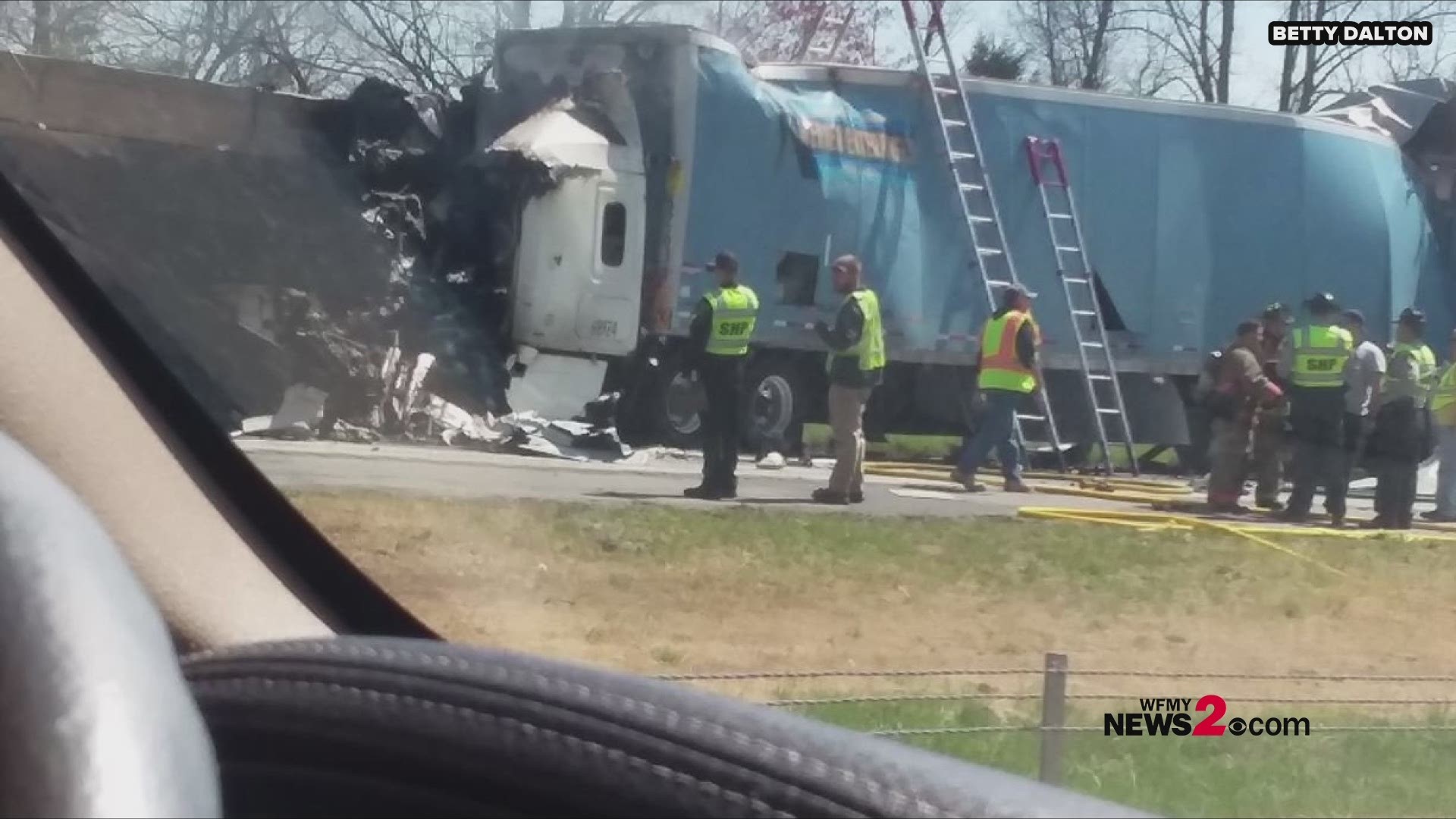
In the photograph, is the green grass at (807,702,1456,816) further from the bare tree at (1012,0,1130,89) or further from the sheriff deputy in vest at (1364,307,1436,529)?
the bare tree at (1012,0,1130,89)

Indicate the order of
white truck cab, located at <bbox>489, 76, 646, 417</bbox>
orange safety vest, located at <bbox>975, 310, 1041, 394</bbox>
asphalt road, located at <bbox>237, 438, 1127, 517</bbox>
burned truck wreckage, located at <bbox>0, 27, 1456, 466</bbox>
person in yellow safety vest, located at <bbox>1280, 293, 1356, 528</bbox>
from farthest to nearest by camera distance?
1. asphalt road, located at <bbox>237, 438, 1127, 517</bbox>
2. white truck cab, located at <bbox>489, 76, 646, 417</bbox>
3. orange safety vest, located at <bbox>975, 310, 1041, 394</bbox>
4. person in yellow safety vest, located at <bbox>1280, 293, 1356, 528</bbox>
5. burned truck wreckage, located at <bbox>0, 27, 1456, 466</bbox>

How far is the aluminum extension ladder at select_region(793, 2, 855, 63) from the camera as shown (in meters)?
3.15

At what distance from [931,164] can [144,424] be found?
1388 mm

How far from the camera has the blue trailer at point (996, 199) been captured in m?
3.20

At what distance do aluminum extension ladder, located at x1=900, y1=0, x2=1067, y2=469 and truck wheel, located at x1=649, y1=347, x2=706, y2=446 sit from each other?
0.60m

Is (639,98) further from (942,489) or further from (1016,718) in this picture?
(1016,718)

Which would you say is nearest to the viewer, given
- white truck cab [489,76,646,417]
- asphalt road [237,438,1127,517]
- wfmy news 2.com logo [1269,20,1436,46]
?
wfmy news 2.com logo [1269,20,1436,46]

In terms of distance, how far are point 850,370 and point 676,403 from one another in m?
0.36

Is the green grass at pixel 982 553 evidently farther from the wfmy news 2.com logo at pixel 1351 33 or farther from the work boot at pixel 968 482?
the wfmy news 2.com logo at pixel 1351 33

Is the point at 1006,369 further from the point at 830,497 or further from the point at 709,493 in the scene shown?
the point at 709,493

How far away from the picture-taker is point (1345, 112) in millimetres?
3135

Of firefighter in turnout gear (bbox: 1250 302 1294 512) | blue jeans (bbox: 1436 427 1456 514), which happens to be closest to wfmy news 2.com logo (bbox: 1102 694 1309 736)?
firefighter in turnout gear (bbox: 1250 302 1294 512)

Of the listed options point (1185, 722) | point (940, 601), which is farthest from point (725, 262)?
point (1185, 722)

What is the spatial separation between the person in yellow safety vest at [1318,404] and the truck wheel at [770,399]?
2.81 ft
